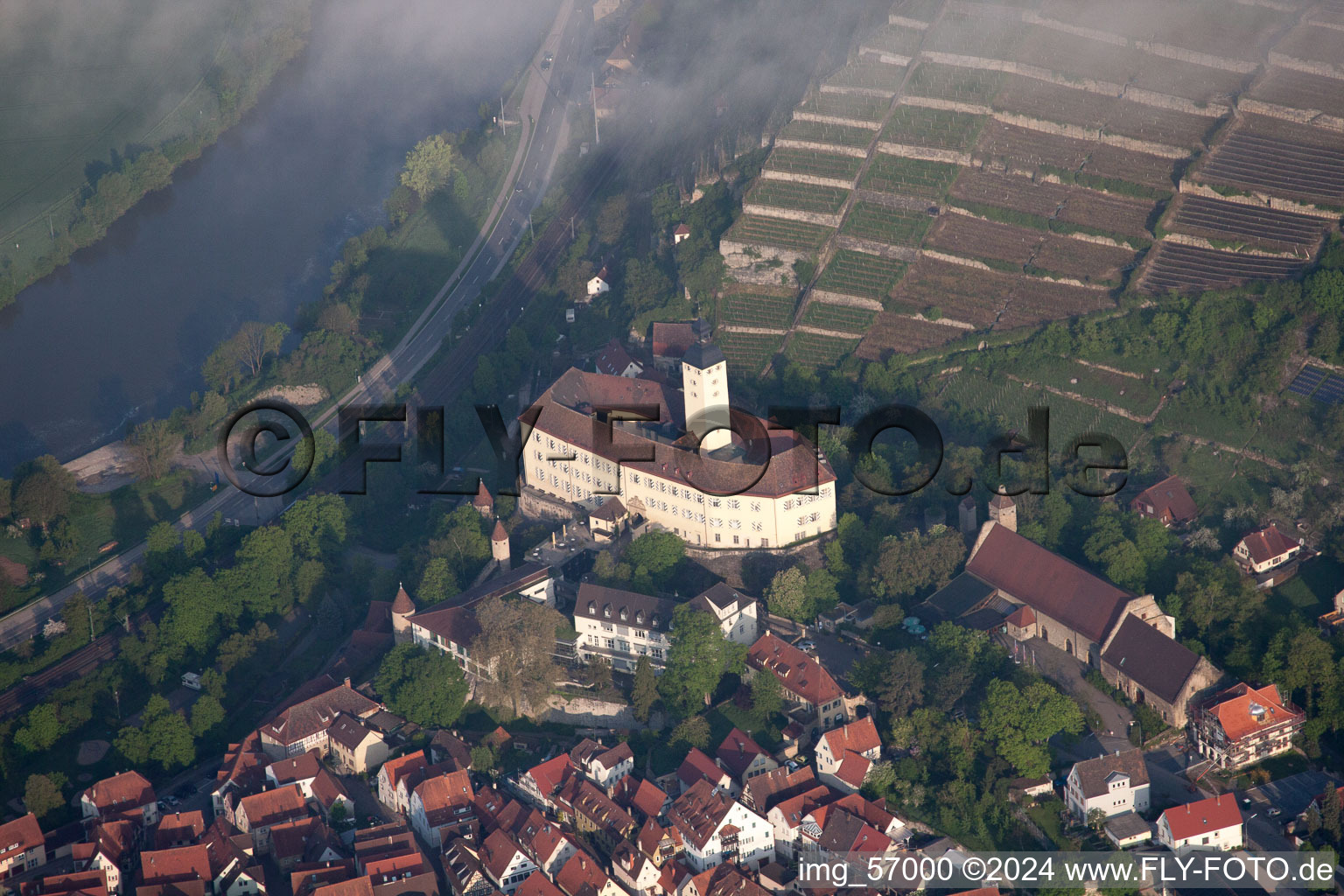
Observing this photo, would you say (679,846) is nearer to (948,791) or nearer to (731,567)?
(948,791)

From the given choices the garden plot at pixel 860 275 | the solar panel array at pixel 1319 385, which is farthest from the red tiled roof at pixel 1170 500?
the garden plot at pixel 860 275

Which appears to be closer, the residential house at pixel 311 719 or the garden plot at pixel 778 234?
the residential house at pixel 311 719

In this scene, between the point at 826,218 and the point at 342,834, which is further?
the point at 826,218

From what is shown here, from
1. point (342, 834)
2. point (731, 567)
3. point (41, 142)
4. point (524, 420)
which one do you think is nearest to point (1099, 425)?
point (731, 567)

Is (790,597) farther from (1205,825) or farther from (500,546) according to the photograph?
(1205,825)

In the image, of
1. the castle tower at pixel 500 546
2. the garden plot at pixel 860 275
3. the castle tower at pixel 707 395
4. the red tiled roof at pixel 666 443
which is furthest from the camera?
the garden plot at pixel 860 275

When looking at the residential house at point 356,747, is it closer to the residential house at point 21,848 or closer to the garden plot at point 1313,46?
the residential house at point 21,848
